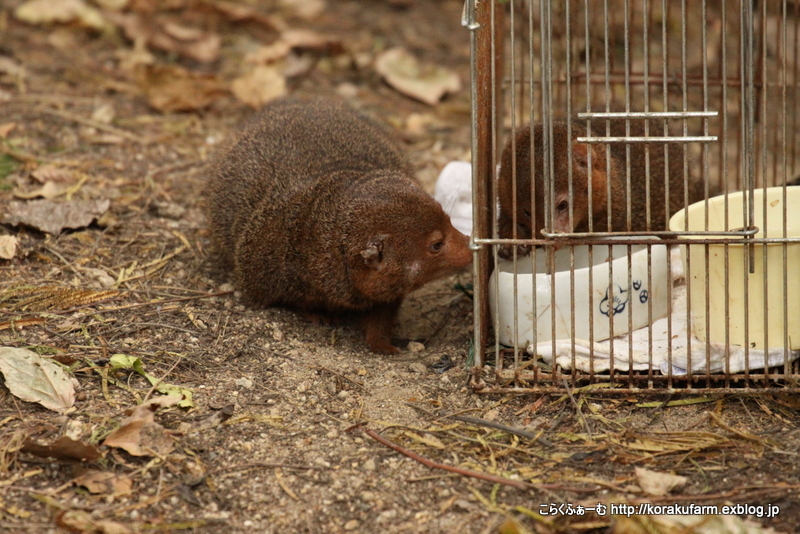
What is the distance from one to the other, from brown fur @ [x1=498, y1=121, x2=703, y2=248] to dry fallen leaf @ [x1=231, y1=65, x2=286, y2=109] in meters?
3.15

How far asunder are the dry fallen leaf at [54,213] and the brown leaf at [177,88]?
2.14 metres

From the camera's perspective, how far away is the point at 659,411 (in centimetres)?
419

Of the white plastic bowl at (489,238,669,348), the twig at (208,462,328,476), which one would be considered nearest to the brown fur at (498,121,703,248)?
the white plastic bowl at (489,238,669,348)

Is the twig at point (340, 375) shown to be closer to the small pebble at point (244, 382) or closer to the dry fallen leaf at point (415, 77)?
the small pebble at point (244, 382)

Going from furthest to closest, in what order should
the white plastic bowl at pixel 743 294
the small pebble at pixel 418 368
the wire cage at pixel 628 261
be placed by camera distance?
the small pebble at pixel 418 368, the white plastic bowl at pixel 743 294, the wire cage at pixel 628 261

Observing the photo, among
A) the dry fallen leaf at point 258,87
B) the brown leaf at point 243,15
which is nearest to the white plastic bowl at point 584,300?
the dry fallen leaf at point 258,87

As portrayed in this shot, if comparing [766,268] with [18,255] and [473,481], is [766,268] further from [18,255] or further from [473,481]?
[18,255]

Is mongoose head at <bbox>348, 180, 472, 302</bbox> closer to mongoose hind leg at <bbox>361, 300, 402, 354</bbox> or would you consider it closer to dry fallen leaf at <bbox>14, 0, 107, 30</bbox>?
mongoose hind leg at <bbox>361, 300, 402, 354</bbox>

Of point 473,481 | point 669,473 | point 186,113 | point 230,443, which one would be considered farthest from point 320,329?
point 186,113

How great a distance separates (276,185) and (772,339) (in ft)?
10.1

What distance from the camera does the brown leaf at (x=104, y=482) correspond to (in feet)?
11.5

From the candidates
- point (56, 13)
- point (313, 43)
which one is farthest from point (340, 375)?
point (56, 13)

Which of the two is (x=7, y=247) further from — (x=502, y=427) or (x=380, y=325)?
(x=502, y=427)

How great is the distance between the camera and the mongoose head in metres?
5.00
